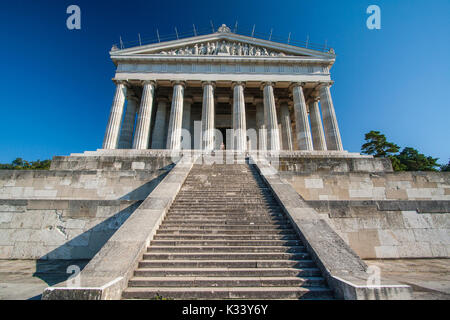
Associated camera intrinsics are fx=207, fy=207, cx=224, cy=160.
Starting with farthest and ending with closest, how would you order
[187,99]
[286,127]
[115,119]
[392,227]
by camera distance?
[187,99]
[286,127]
[115,119]
[392,227]

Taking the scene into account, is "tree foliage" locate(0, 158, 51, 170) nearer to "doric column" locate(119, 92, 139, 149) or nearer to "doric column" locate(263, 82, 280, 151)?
"doric column" locate(119, 92, 139, 149)

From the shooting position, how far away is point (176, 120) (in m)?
23.6

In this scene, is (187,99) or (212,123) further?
(187,99)

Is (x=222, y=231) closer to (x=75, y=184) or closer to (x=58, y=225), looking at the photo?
(x=58, y=225)

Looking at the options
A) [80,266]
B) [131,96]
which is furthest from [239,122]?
[80,266]

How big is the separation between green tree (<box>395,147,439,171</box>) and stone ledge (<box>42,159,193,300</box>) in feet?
179

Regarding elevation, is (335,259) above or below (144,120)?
below

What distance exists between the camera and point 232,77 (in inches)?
993

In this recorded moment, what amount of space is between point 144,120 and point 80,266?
60.4ft

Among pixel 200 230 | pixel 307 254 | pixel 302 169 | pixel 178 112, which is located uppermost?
pixel 178 112
